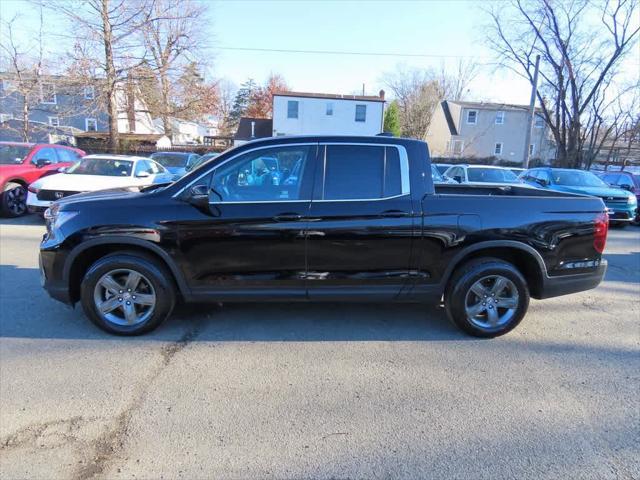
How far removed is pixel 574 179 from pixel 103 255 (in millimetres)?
13281

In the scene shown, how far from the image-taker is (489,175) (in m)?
13.2

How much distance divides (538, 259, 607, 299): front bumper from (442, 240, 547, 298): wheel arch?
0.06 m

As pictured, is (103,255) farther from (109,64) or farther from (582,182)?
(109,64)

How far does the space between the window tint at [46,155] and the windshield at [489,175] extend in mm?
12499

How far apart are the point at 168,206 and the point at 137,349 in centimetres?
131

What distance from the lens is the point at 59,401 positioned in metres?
2.84

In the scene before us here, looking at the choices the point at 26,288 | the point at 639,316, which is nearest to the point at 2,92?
the point at 26,288

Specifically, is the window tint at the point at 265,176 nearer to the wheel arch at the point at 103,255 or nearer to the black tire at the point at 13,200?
the wheel arch at the point at 103,255

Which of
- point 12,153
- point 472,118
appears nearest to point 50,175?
point 12,153

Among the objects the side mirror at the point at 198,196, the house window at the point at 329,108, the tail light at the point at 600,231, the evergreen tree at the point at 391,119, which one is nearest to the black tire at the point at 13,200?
the side mirror at the point at 198,196

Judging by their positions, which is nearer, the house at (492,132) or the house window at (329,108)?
the house window at (329,108)

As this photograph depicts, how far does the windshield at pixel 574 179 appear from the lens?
1230 cm

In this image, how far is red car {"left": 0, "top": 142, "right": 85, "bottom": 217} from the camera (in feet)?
32.2

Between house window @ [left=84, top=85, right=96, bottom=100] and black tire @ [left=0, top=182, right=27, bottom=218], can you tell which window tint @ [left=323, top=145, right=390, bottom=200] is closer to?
black tire @ [left=0, top=182, right=27, bottom=218]
